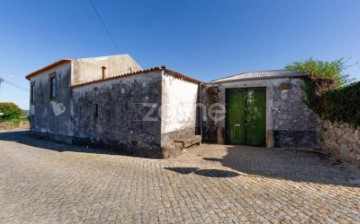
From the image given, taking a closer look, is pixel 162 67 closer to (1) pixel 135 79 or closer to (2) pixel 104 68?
(1) pixel 135 79

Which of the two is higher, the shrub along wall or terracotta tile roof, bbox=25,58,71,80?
terracotta tile roof, bbox=25,58,71,80

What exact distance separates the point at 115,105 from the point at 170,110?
8.27 ft

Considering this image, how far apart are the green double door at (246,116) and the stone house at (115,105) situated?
182 centimetres

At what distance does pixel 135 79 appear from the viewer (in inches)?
308

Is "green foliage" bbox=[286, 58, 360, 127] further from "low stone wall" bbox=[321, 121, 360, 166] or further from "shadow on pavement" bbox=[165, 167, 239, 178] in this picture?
"shadow on pavement" bbox=[165, 167, 239, 178]

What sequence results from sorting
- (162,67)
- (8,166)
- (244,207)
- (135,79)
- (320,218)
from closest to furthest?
(320,218) < (244,207) < (8,166) < (162,67) < (135,79)

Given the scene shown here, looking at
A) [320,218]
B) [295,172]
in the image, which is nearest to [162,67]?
[295,172]

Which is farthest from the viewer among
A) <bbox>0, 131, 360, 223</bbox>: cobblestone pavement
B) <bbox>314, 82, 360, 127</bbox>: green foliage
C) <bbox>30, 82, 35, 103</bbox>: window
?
<bbox>30, 82, 35, 103</bbox>: window

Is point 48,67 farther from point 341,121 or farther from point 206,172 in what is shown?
point 341,121

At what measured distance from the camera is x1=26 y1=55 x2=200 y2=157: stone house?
7340 mm

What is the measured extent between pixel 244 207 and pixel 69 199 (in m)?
3.22

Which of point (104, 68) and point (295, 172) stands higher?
point (104, 68)

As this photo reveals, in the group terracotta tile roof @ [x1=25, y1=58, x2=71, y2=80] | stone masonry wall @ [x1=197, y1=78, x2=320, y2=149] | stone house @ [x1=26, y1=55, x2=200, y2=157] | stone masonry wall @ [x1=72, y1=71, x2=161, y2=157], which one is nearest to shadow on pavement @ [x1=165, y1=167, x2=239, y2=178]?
stone house @ [x1=26, y1=55, x2=200, y2=157]

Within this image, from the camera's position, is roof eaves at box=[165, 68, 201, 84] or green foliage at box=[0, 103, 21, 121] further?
green foliage at box=[0, 103, 21, 121]
